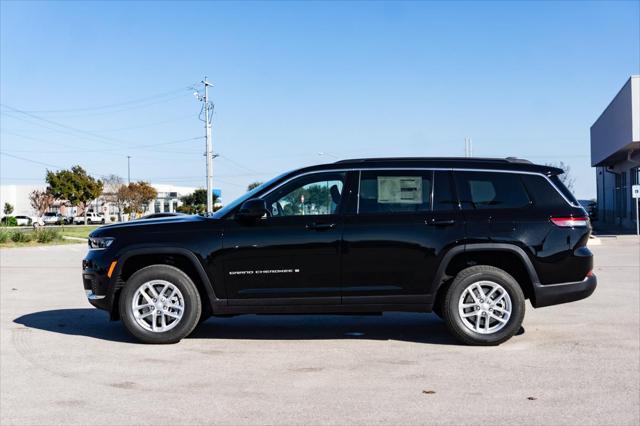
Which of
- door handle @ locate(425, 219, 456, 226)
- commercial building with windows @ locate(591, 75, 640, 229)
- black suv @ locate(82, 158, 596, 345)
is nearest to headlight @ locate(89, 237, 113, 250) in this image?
black suv @ locate(82, 158, 596, 345)

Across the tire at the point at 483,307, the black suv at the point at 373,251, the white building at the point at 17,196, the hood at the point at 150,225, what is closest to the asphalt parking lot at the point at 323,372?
the tire at the point at 483,307

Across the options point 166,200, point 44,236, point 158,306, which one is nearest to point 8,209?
point 166,200

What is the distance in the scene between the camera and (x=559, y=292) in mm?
6832

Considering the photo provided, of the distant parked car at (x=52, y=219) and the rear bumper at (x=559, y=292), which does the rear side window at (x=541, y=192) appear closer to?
the rear bumper at (x=559, y=292)

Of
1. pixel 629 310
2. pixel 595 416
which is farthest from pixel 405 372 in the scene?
pixel 629 310

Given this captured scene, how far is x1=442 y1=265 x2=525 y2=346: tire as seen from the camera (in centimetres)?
671

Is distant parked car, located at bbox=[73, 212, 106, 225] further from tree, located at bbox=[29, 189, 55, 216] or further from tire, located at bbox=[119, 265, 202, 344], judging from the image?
tire, located at bbox=[119, 265, 202, 344]

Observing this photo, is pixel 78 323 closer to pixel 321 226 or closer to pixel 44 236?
pixel 321 226

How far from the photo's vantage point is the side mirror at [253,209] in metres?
6.73

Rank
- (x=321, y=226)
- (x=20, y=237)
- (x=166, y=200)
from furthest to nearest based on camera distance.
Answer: (x=166, y=200)
(x=20, y=237)
(x=321, y=226)

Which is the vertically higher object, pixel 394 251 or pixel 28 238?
pixel 394 251

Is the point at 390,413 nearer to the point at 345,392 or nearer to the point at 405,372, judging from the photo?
the point at 345,392

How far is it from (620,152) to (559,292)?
3570 centimetres

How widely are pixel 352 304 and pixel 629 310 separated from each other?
4.43 metres
